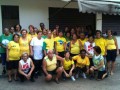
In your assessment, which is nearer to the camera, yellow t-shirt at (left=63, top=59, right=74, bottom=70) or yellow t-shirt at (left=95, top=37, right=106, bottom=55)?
yellow t-shirt at (left=63, top=59, right=74, bottom=70)

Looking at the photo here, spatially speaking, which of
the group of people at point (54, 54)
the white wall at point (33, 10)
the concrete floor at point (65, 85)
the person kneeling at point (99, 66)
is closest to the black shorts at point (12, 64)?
the group of people at point (54, 54)

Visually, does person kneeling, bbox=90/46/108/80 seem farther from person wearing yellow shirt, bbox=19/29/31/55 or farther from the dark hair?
person wearing yellow shirt, bbox=19/29/31/55

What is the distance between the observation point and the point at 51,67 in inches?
319

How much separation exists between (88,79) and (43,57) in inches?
66.0

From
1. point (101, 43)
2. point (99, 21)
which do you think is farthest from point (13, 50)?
point (99, 21)

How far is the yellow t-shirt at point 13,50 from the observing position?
7.95 meters

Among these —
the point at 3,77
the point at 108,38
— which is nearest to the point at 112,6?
the point at 108,38

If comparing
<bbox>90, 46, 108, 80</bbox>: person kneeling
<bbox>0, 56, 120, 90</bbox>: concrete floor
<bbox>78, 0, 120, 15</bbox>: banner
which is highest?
<bbox>78, 0, 120, 15</bbox>: banner

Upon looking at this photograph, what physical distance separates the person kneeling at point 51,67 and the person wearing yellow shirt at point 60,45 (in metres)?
0.54

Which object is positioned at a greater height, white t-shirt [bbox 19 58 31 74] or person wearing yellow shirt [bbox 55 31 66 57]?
person wearing yellow shirt [bbox 55 31 66 57]

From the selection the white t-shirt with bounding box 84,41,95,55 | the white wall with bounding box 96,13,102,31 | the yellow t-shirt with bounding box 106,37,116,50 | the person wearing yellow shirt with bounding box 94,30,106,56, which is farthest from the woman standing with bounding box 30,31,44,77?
the white wall with bounding box 96,13,102,31

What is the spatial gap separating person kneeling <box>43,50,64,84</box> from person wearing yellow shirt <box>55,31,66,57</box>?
536 mm

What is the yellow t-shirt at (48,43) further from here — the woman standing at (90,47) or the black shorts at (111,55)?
the black shorts at (111,55)

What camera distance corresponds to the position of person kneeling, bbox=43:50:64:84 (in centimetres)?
795
